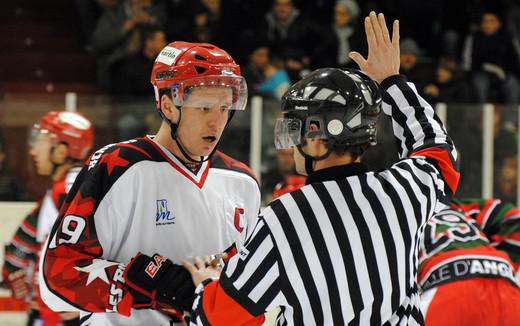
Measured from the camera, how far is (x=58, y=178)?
4.02 meters

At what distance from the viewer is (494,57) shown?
7.72 m

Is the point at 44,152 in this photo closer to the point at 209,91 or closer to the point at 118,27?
the point at 209,91

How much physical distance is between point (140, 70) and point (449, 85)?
2.16 meters

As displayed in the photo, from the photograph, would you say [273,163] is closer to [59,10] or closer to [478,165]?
[478,165]

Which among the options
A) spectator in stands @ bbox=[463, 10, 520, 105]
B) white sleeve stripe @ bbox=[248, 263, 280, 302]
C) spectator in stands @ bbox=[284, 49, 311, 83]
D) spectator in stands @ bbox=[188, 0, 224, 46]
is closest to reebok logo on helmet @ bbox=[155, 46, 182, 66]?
white sleeve stripe @ bbox=[248, 263, 280, 302]

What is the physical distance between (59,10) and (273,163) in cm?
333

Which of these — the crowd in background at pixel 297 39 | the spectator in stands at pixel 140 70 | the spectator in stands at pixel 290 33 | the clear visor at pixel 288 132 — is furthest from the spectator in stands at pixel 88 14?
the clear visor at pixel 288 132

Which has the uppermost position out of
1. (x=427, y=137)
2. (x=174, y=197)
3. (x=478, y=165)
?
(x=427, y=137)

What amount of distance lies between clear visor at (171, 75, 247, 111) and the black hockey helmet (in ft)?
0.93

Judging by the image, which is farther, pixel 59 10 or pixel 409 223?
pixel 59 10

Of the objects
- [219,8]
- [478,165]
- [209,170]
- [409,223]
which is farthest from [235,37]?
[409,223]

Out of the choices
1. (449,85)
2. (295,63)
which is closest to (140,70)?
(295,63)

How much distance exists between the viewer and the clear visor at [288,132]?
7.09 ft

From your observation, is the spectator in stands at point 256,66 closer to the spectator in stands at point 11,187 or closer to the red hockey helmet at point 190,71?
the spectator in stands at point 11,187
